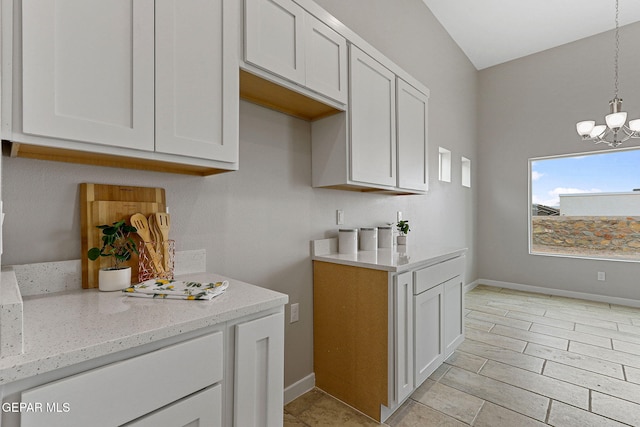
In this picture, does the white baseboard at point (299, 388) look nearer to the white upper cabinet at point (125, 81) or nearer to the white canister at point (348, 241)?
the white canister at point (348, 241)

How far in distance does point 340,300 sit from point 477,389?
1.17 meters

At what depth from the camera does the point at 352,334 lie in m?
1.96

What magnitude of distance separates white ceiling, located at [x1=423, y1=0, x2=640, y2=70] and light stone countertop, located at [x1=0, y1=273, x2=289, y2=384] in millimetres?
4262

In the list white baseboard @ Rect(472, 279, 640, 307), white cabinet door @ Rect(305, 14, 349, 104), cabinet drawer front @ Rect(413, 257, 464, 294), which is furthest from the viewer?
white baseboard @ Rect(472, 279, 640, 307)

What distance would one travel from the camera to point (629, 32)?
404 cm

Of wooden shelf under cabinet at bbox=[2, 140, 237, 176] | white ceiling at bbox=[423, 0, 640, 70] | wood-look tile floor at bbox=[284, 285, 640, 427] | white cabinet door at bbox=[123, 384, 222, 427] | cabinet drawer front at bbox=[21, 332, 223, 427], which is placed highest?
white ceiling at bbox=[423, 0, 640, 70]

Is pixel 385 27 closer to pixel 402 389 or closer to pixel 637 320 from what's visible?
pixel 402 389

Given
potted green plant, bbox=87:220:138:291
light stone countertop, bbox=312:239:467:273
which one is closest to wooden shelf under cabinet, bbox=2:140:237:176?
potted green plant, bbox=87:220:138:291

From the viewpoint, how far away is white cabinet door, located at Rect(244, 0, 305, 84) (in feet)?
4.64

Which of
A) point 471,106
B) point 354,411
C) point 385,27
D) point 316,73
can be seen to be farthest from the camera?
point 471,106

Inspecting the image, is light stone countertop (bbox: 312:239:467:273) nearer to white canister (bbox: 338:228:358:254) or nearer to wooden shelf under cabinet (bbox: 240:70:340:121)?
white canister (bbox: 338:228:358:254)

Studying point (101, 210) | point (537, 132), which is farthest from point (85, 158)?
point (537, 132)

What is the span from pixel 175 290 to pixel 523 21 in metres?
5.17

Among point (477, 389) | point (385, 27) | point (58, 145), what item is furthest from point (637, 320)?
point (58, 145)
